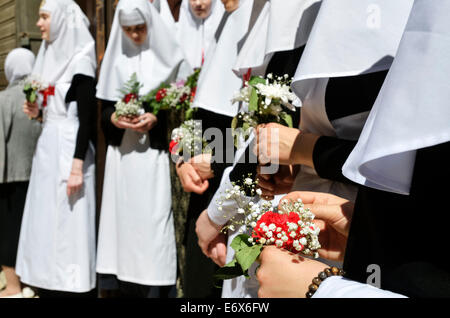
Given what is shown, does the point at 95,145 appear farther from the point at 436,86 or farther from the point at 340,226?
the point at 436,86

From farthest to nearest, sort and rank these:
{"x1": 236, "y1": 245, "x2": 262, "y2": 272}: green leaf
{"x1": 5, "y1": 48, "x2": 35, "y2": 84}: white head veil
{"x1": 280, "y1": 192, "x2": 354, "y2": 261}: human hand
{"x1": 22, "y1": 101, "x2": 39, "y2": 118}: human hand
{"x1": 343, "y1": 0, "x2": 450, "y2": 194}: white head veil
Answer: {"x1": 5, "y1": 48, "x2": 35, "y2": 84}: white head veil
{"x1": 22, "y1": 101, "x2": 39, "y2": 118}: human hand
{"x1": 280, "y1": 192, "x2": 354, "y2": 261}: human hand
{"x1": 236, "y1": 245, "x2": 262, "y2": 272}: green leaf
{"x1": 343, "y1": 0, "x2": 450, "y2": 194}: white head veil

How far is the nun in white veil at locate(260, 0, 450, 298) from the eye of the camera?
76cm

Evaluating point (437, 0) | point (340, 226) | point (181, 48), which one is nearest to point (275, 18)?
point (340, 226)

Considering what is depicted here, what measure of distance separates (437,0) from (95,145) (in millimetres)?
3834

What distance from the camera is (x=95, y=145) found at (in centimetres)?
427

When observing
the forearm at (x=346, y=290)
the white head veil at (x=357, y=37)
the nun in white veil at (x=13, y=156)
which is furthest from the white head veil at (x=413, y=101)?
the nun in white veil at (x=13, y=156)

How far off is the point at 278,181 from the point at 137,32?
7.64 feet

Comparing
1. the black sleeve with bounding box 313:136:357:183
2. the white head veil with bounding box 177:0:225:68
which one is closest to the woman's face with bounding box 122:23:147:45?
the white head veil with bounding box 177:0:225:68

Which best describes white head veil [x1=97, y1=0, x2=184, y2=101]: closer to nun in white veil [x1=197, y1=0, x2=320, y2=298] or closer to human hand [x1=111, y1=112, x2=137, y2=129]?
human hand [x1=111, y1=112, x2=137, y2=129]

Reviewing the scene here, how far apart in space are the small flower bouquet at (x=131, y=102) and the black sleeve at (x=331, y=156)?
2117mm

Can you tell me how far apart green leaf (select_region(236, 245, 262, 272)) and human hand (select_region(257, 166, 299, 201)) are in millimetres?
533

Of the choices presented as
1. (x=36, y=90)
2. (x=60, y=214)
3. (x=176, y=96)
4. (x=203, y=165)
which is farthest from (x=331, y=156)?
(x=36, y=90)

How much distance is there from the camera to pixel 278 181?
1.70m

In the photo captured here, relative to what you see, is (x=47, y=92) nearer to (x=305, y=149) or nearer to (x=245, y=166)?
(x=245, y=166)
